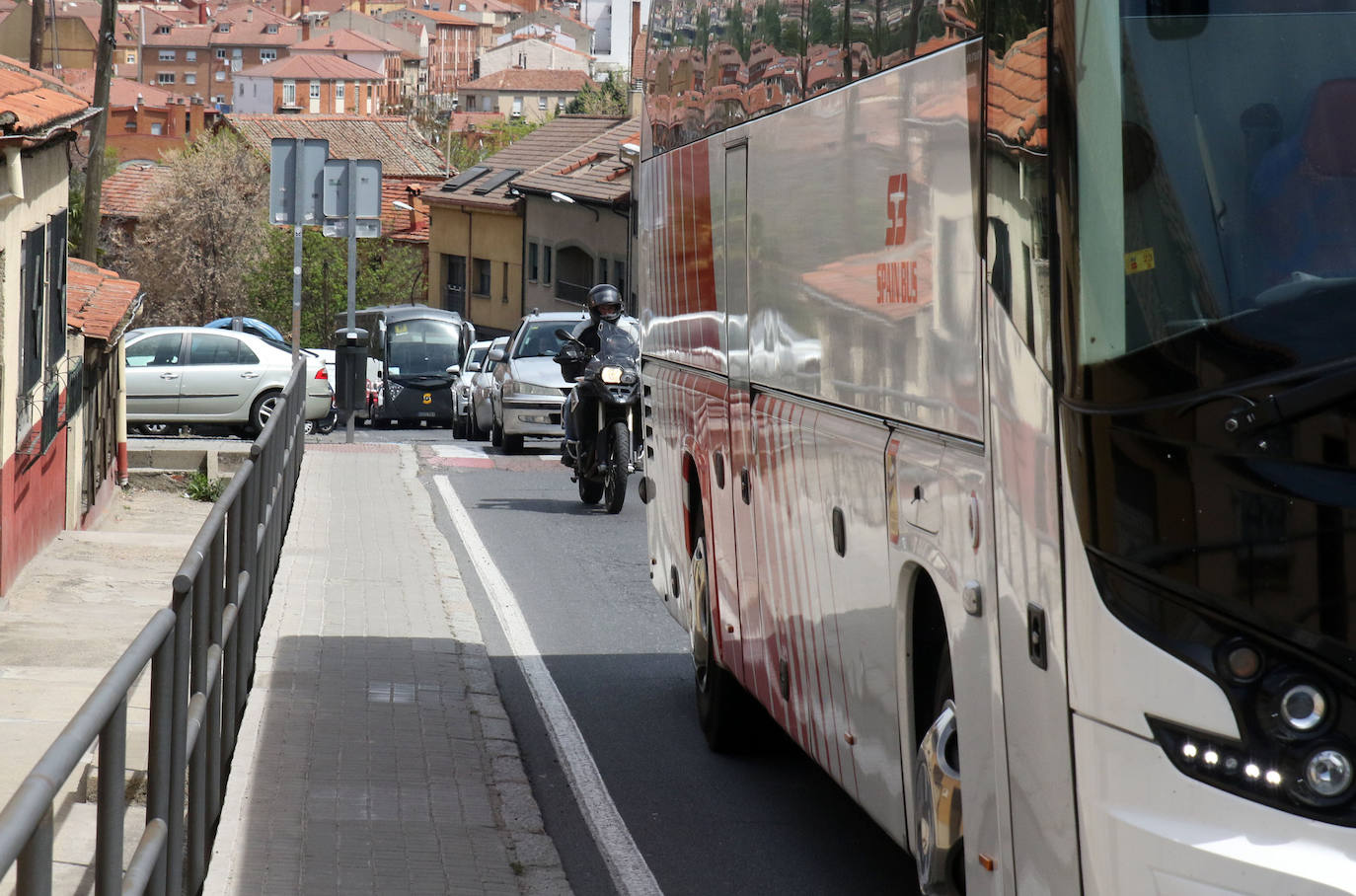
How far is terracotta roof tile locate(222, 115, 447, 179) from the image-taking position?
8600 centimetres

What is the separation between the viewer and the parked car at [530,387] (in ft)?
81.2

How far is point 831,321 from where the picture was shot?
5.48 m

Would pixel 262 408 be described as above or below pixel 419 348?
below

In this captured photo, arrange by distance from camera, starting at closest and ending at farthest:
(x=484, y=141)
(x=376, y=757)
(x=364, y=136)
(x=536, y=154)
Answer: (x=376, y=757), (x=536, y=154), (x=364, y=136), (x=484, y=141)

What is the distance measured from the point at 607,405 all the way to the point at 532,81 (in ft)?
507

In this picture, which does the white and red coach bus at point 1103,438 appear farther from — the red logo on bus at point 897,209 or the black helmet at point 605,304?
the black helmet at point 605,304

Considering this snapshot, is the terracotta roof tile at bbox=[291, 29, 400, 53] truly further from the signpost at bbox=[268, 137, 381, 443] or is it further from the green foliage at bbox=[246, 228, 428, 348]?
the signpost at bbox=[268, 137, 381, 443]

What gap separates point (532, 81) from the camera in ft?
550

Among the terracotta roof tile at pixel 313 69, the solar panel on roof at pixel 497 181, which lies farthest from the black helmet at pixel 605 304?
the terracotta roof tile at pixel 313 69

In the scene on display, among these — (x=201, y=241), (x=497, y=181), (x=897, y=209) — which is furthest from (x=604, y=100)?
(x=897, y=209)

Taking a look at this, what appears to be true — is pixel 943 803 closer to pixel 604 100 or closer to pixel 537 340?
pixel 537 340

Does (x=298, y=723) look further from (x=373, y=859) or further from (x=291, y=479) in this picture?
(x=291, y=479)


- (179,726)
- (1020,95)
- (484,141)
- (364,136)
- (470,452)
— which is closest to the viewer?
(1020,95)

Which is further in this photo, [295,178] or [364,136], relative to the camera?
[364,136]
